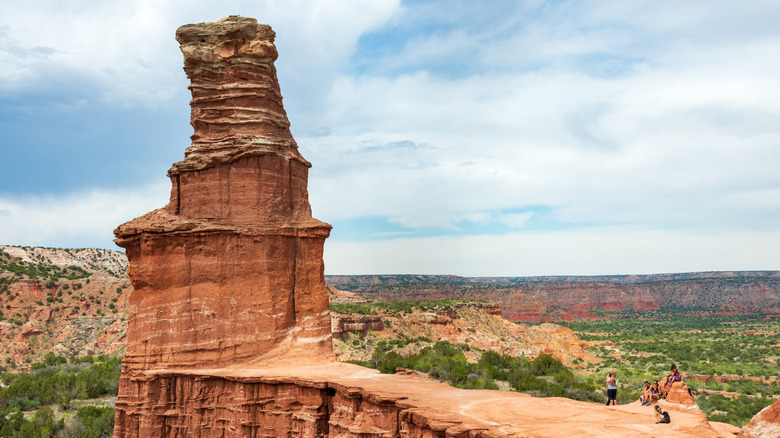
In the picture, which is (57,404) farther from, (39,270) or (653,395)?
(39,270)

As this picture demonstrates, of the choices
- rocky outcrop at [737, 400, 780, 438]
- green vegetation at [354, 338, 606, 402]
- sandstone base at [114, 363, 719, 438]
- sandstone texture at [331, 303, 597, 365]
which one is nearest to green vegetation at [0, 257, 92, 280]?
sandstone texture at [331, 303, 597, 365]

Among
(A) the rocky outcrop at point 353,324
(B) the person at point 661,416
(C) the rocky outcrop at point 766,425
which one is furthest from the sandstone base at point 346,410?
(A) the rocky outcrop at point 353,324

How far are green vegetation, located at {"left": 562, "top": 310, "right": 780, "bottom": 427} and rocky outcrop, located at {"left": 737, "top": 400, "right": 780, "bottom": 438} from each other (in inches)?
978

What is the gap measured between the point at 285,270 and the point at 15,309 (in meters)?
60.1

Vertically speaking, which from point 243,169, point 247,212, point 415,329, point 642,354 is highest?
point 243,169

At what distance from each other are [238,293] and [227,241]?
193 cm

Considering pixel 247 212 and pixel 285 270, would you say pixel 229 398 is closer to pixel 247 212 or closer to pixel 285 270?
pixel 285 270

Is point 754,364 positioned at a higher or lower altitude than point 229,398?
lower

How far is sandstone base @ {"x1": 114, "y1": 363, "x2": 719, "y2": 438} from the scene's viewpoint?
37.9ft

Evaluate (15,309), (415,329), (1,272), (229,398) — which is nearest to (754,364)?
(415,329)

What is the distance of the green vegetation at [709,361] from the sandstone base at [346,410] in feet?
76.2

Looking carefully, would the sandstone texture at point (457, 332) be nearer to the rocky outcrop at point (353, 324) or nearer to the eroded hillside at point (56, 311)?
the rocky outcrop at point (353, 324)

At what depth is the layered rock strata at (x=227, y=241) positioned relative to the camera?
1912 cm

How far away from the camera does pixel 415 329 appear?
6384cm
